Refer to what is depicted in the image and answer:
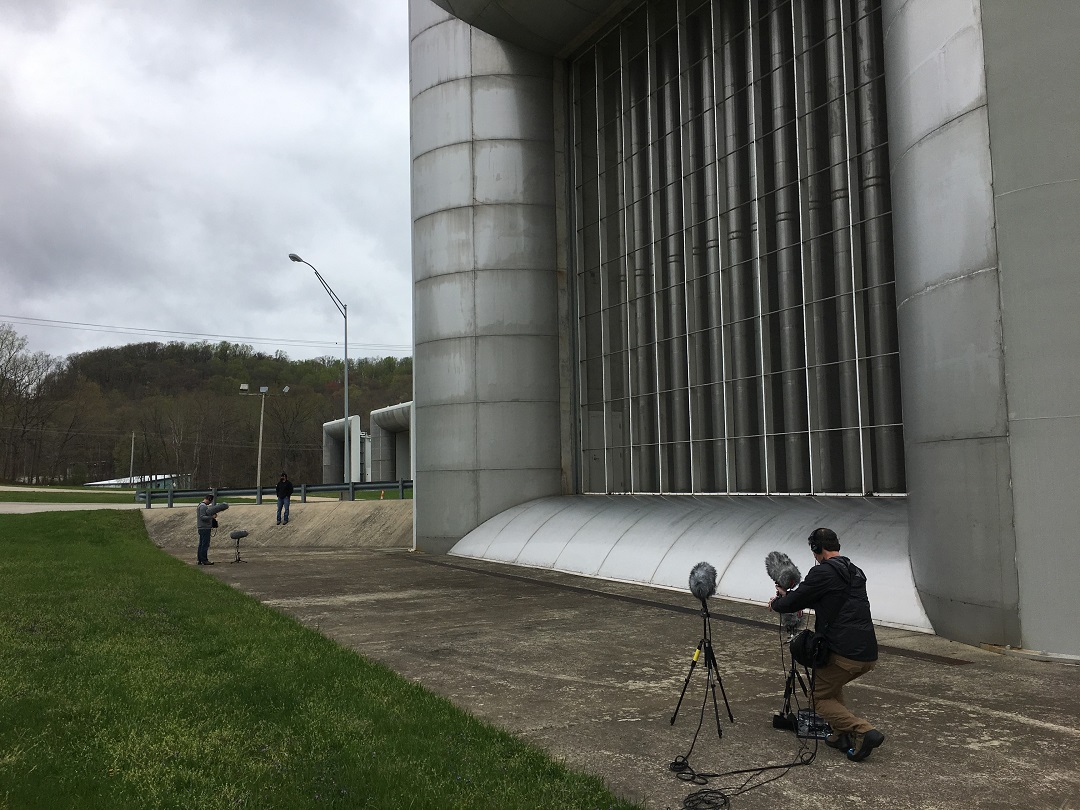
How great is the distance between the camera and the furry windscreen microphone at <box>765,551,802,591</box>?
20.5 feet

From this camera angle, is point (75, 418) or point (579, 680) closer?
point (579, 680)

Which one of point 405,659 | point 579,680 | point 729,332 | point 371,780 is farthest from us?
point 729,332

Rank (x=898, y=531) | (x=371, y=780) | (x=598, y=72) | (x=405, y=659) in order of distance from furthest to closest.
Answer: (x=598, y=72) < (x=898, y=531) < (x=405, y=659) < (x=371, y=780)

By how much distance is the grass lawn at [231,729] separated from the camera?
17.1 ft

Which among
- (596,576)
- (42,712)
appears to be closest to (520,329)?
(596,576)

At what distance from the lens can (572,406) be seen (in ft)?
81.2

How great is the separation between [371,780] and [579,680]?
3.45m

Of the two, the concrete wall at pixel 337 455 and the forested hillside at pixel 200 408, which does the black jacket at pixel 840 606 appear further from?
the forested hillside at pixel 200 408

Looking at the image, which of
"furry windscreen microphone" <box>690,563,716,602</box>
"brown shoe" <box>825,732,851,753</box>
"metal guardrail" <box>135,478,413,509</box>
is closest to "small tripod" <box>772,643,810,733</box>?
"brown shoe" <box>825,732,851,753</box>

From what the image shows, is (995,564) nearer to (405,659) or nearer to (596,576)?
(405,659)

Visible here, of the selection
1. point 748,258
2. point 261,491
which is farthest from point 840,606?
point 261,491

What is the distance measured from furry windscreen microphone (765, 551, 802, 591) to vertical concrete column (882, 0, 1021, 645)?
4929mm

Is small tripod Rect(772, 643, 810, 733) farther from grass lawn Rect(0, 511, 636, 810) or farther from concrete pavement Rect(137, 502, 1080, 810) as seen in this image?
grass lawn Rect(0, 511, 636, 810)

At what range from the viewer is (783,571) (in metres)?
6.25
